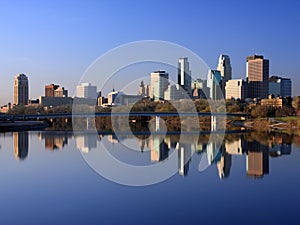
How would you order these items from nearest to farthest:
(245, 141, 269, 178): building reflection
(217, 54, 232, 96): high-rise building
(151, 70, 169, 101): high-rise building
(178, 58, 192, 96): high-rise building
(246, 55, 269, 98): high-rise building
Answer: (245, 141, 269, 178): building reflection, (178, 58, 192, 96): high-rise building, (151, 70, 169, 101): high-rise building, (217, 54, 232, 96): high-rise building, (246, 55, 269, 98): high-rise building

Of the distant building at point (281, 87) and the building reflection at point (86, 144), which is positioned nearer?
the building reflection at point (86, 144)

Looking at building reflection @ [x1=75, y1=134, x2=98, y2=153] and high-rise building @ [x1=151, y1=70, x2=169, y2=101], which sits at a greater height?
high-rise building @ [x1=151, y1=70, x2=169, y2=101]

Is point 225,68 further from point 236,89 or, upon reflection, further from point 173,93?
point 173,93

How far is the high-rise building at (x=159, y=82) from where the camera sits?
50.5 ft

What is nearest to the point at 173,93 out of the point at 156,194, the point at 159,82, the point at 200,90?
the point at 200,90

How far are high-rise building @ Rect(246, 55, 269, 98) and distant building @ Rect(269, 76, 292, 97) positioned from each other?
138cm

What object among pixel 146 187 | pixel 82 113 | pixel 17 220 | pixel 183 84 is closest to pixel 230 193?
pixel 146 187

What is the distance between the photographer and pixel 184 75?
53.2 feet

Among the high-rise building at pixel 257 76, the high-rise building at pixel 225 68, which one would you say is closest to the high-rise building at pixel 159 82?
the high-rise building at pixel 225 68

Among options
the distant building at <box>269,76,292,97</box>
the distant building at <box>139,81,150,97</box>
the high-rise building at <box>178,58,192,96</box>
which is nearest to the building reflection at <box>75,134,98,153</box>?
the high-rise building at <box>178,58,192,96</box>

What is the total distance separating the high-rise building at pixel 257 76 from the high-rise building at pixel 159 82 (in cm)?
2765

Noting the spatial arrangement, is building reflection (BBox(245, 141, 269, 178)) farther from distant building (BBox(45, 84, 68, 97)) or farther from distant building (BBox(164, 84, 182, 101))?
distant building (BBox(45, 84, 68, 97))

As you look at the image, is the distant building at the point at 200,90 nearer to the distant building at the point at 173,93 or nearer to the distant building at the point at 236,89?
the distant building at the point at 173,93

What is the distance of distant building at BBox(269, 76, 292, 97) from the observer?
48925mm
